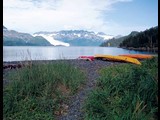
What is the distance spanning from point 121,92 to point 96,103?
1.06 m

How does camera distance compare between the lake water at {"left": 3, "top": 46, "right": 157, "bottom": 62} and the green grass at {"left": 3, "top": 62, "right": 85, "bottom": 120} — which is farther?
the lake water at {"left": 3, "top": 46, "right": 157, "bottom": 62}

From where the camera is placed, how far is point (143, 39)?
218 feet

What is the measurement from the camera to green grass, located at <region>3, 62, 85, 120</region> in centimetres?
420

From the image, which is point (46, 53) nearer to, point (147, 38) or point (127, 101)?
point (127, 101)

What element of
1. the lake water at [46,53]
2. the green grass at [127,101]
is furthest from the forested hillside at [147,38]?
the green grass at [127,101]

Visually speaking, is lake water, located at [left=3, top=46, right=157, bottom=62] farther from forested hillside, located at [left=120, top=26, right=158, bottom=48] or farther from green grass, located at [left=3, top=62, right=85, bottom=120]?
forested hillside, located at [left=120, top=26, right=158, bottom=48]

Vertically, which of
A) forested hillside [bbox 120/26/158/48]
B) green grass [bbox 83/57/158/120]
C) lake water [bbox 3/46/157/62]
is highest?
forested hillside [bbox 120/26/158/48]

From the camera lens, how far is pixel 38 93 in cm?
516

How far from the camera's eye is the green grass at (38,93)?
4.20 metres

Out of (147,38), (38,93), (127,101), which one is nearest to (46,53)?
(38,93)

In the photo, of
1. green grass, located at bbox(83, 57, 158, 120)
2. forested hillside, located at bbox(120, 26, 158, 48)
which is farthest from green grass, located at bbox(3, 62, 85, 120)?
forested hillside, located at bbox(120, 26, 158, 48)

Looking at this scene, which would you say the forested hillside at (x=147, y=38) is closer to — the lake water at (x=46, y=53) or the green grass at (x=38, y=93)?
the lake water at (x=46, y=53)

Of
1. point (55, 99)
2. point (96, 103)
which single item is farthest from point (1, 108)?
point (96, 103)

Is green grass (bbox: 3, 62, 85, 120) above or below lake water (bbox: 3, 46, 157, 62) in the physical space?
below
